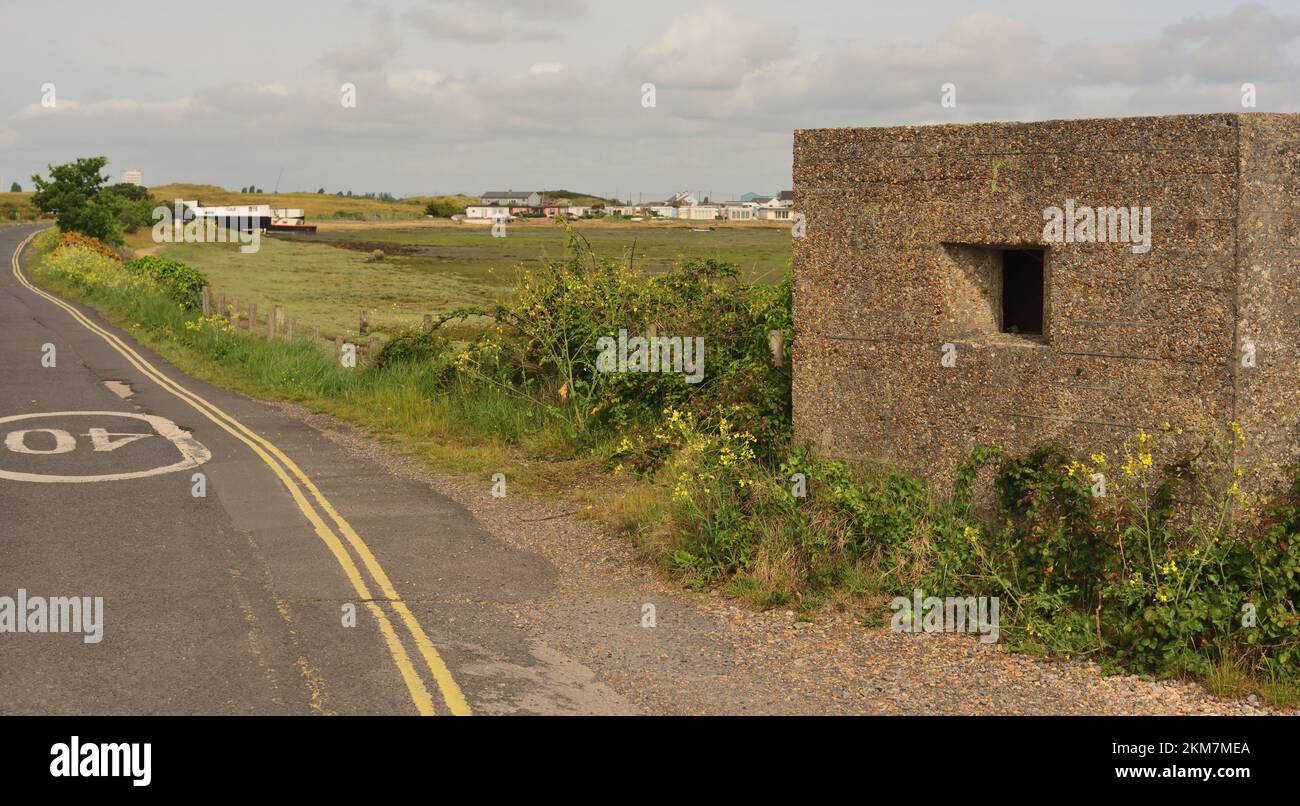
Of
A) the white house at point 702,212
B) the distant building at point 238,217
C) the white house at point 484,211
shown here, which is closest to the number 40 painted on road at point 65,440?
the distant building at point 238,217

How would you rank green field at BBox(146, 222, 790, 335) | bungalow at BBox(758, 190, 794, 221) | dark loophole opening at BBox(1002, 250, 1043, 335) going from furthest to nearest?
bungalow at BBox(758, 190, 794, 221) → green field at BBox(146, 222, 790, 335) → dark loophole opening at BBox(1002, 250, 1043, 335)

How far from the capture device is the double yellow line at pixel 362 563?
23.5 feet

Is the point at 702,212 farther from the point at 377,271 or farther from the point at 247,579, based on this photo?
the point at 247,579

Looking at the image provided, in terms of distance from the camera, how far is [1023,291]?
390 inches

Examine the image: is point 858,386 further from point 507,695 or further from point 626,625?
point 507,695

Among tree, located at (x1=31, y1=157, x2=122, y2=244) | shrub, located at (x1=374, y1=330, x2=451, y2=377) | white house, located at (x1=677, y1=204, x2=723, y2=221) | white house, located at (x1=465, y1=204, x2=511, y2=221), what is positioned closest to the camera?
shrub, located at (x1=374, y1=330, x2=451, y2=377)

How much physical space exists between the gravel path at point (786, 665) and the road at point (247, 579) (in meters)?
0.36

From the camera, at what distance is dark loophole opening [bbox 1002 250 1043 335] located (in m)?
9.82

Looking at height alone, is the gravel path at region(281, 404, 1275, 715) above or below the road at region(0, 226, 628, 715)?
below

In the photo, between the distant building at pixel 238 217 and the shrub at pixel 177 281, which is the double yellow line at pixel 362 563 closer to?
the shrub at pixel 177 281

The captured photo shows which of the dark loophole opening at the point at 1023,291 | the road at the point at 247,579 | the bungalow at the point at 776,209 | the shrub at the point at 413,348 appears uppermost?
the bungalow at the point at 776,209

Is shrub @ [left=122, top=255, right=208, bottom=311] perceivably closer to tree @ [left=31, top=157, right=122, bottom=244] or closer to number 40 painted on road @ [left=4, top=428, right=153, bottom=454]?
number 40 painted on road @ [left=4, top=428, right=153, bottom=454]

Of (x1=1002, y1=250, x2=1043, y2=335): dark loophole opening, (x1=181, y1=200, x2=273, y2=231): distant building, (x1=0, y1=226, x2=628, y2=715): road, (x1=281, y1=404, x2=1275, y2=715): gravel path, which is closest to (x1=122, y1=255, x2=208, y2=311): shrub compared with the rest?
(x1=0, y1=226, x2=628, y2=715): road

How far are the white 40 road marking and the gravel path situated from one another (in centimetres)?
652
